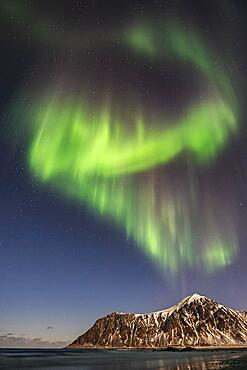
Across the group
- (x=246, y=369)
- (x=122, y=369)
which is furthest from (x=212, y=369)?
(x=122, y=369)

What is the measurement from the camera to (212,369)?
210ft

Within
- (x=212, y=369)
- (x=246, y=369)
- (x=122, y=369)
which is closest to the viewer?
(x=246, y=369)

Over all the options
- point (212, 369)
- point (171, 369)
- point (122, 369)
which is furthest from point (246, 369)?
point (122, 369)

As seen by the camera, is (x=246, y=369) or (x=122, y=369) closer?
(x=246, y=369)

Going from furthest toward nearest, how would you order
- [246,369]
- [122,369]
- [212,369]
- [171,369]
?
1. [122,369]
2. [171,369]
3. [212,369]
4. [246,369]

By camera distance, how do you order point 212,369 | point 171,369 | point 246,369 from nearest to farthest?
point 246,369 → point 212,369 → point 171,369

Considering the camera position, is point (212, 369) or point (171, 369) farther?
point (171, 369)

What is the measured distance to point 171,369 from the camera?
71.6 m

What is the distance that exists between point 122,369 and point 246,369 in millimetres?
29663

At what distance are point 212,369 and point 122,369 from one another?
23027 millimetres

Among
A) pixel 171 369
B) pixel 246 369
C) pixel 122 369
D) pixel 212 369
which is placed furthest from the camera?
Result: pixel 122 369

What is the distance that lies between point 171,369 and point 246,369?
1739 centimetres

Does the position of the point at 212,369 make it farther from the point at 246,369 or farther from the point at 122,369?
the point at 122,369

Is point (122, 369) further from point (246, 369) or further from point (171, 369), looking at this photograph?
point (246, 369)
